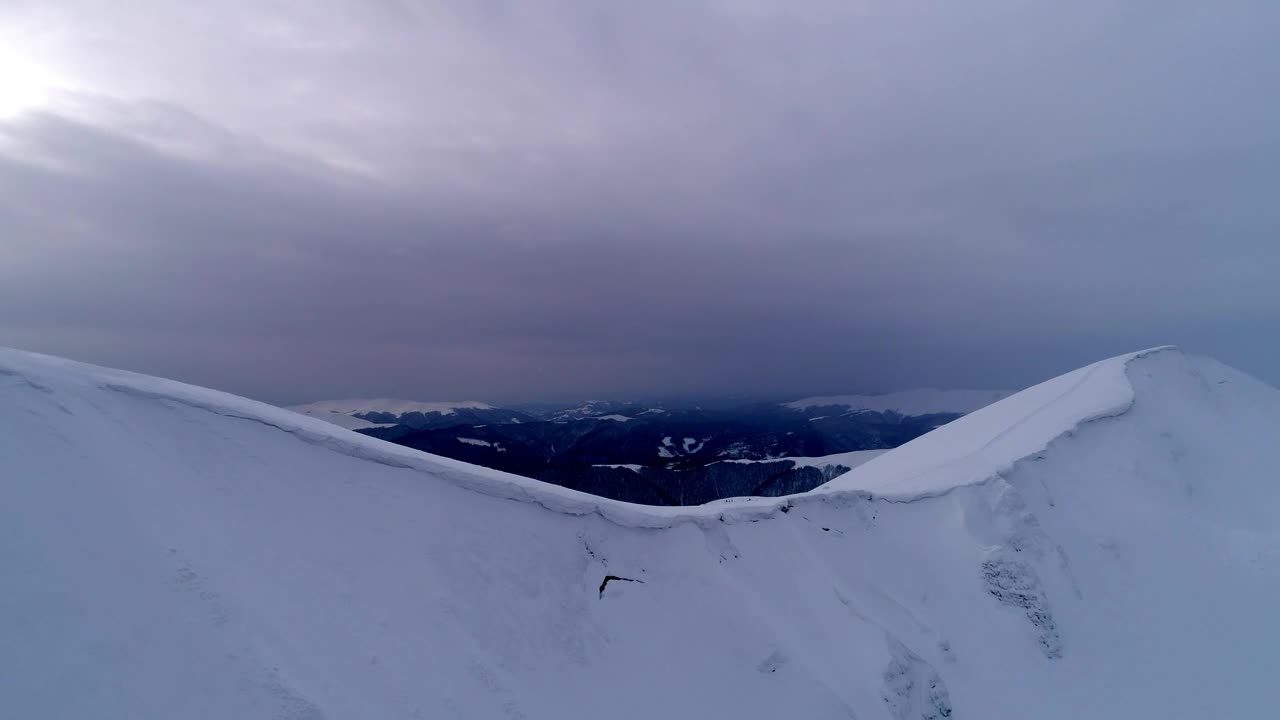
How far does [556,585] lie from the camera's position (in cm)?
1187

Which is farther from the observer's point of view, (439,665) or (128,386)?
(128,386)

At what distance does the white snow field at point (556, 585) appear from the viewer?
7.79 m

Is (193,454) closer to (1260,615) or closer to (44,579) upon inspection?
(44,579)

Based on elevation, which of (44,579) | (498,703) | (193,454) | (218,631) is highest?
(193,454)

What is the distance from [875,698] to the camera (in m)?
11.8

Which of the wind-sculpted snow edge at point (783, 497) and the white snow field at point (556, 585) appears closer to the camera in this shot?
the white snow field at point (556, 585)

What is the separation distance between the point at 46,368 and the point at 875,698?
666 inches

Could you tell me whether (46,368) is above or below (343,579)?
above

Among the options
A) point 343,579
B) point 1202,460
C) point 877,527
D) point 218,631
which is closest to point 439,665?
point 343,579

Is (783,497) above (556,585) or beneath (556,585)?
above

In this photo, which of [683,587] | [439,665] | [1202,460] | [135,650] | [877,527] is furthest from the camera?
[1202,460]

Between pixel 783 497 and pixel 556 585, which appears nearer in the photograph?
pixel 556 585

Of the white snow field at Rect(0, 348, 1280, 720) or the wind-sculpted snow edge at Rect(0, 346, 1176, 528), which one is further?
the wind-sculpted snow edge at Rect(0, 346, 1176, 528)

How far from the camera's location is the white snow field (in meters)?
7.79
